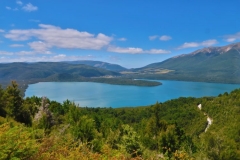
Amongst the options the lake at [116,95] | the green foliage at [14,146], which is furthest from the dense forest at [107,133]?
the lake at [116,95]

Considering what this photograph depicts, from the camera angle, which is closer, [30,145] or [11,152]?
[11,152]

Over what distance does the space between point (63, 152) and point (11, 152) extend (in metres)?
1.63

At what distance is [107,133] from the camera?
23.2 m

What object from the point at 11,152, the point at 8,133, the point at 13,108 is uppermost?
the point at 8,133

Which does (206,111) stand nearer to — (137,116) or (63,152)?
(137,116)

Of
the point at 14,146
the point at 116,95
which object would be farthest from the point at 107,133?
the point at 116,95

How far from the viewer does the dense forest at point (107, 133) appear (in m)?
4.68

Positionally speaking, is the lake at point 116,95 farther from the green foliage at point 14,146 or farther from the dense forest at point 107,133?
the green foliage at point 14,146

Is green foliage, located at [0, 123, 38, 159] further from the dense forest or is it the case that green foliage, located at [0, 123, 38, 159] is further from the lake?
the lake

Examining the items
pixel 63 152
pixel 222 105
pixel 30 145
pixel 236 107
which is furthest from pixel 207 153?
pixel 222 105

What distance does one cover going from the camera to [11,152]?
3689mm

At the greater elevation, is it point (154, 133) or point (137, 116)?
point (154, 133)

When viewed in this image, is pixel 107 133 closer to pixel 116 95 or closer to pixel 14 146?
pixel 14 146

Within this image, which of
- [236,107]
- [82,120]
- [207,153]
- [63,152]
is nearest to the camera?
[63,152]
